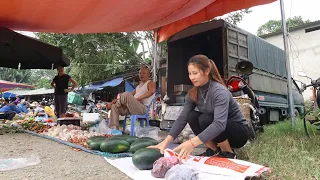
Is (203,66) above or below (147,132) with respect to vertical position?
above

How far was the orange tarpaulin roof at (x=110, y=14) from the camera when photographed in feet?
13.2

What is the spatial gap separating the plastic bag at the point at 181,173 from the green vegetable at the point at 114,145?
44.0 inches

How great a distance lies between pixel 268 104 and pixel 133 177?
426 centimetres

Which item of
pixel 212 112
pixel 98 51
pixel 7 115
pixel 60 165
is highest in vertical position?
pixel 98 51

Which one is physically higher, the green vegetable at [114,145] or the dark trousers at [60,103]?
the dark trousers at [60,103]

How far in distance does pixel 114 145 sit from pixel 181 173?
128 centimetres

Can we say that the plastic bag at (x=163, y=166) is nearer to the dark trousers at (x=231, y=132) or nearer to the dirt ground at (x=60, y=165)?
the dirt ground at (x=60, y=165)

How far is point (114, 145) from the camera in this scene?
291 centimetres

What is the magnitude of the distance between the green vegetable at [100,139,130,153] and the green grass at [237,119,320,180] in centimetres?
132

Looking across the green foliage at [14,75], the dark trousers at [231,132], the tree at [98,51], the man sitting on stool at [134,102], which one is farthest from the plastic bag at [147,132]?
the green foliage at [14,75]

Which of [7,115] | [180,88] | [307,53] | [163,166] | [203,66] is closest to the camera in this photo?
[163,166]

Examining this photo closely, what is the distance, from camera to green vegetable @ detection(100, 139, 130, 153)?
9.55 feet

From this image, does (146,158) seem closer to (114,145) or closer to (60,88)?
(114,145)

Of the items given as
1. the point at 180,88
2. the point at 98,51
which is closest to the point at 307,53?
the point at 98,51
